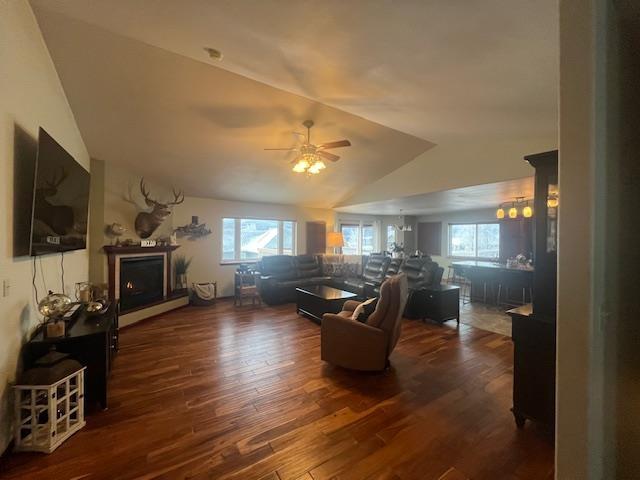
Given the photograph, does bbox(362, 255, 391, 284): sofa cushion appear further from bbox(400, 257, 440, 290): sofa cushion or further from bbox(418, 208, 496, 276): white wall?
bbox(418, 208, 496, 276): white wall

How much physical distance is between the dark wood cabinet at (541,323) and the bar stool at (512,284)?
3.64 m

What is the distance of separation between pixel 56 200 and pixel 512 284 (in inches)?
267

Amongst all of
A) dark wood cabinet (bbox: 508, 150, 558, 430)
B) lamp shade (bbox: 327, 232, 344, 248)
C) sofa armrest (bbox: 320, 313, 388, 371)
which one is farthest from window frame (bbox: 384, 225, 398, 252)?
dark wood cabinet (bbox: 508, 150, 558, 430)

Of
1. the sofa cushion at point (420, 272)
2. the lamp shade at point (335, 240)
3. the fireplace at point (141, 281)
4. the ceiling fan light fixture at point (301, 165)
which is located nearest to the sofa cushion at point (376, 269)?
the sofa cushion at point (420, 272)

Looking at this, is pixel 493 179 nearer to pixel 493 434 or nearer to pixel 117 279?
pixel 493 434

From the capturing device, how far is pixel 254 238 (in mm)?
7043

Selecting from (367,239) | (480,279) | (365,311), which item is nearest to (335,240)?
(367,239)

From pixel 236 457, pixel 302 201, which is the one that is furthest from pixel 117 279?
pixel 302 201

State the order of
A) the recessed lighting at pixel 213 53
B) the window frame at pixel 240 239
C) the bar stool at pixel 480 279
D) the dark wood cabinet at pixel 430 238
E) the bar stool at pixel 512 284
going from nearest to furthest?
the recessed lighting at pixel 213 53 → the bar stool at pixel 512 284 → the bar stool at pixel 480 279 → the window frame at pixel 240 239 → the dark wood cabinet at pixel 430 238

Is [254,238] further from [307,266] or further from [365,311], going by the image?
[365,311]

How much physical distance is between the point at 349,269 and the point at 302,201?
219 centimetres

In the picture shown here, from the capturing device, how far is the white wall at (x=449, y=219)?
306 inches

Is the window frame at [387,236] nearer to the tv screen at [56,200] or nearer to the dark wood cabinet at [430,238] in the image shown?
the dark wood cabinet at [430,238]

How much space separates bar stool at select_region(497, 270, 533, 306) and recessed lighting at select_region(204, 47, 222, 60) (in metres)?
5.76
